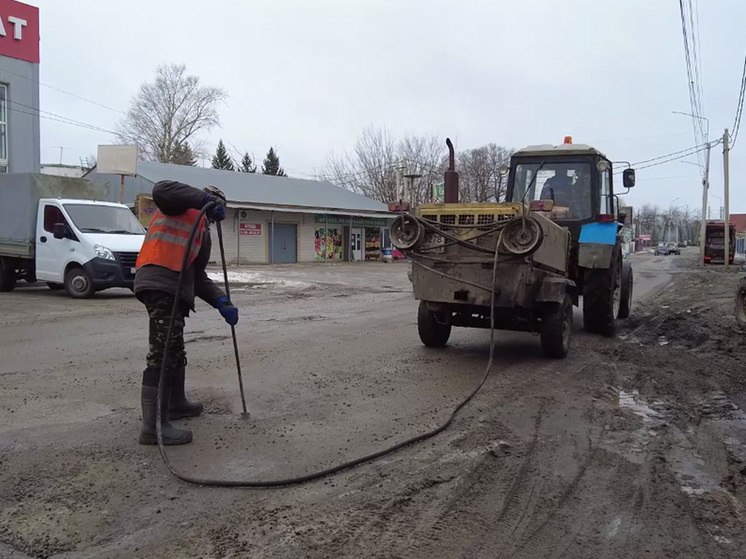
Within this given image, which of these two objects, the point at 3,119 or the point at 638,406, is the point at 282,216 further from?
the point at 638,406

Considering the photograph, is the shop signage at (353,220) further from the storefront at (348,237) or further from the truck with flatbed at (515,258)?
the truck with flatbed at (515,258)

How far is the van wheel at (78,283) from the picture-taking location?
45.6 ft

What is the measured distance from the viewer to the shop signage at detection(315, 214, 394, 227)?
36.8 metres

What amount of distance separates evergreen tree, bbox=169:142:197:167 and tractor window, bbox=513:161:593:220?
2004 inches

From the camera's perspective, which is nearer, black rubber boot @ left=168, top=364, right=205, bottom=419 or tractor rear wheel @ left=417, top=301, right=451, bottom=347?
black rubber boot @ left=168, top=364, right=205, bottom=419

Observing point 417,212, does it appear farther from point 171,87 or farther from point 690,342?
point 171,87

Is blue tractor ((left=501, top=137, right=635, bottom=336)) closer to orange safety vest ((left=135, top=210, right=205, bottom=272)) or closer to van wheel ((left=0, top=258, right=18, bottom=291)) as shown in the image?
orange safety vest ((left=135, top=210, right=205, bottom=272))

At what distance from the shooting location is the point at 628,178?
998 cm

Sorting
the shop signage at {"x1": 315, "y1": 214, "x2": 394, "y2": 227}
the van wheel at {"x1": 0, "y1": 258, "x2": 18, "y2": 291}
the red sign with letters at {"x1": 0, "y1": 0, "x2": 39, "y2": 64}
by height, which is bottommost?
the van wheel at {"x1": 0, "y1": 258, "x2": 18, "y2": 291}

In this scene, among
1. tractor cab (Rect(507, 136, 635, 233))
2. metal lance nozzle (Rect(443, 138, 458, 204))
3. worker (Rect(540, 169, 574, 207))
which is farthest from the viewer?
worker (Rect(540, 169, 574, 207))

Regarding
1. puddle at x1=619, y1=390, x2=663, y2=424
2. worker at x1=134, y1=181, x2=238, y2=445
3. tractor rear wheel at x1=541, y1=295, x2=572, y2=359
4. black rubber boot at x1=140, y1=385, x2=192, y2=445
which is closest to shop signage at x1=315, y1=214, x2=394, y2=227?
tractor rear wheel at x1=541, y1=295, x2=572, y2=359

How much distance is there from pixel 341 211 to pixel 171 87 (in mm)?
30594

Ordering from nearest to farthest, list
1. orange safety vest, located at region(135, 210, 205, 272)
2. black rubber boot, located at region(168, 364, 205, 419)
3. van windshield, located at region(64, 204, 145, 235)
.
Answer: orange safety vest, located at region(135, 210, 205, 272), black rubber boot, located at region(168, 364, 205, 419), van windshield, located at region(64, 204, 145, 235)

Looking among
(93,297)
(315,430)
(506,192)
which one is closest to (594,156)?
(506,192)
